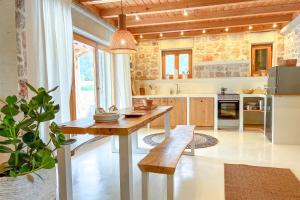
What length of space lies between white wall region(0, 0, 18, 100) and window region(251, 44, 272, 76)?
18.4 ft

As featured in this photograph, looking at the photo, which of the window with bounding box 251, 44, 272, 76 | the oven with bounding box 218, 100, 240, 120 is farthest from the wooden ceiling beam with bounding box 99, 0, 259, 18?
the window with bounding box 251, 44, 272, 76

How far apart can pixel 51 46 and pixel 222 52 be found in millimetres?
4602

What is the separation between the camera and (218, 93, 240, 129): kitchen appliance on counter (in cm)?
536

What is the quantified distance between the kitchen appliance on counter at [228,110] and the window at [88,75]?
9.63 ft

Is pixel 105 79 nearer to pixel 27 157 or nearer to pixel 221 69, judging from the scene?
pixel 221 69

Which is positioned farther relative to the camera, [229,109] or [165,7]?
[229,109]

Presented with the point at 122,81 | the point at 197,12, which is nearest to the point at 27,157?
the point at 122,81

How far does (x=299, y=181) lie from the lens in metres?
2.55

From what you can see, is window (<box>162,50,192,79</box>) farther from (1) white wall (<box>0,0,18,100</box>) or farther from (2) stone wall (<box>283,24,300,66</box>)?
(1) white wall (<box>0,0,18,100</box>)

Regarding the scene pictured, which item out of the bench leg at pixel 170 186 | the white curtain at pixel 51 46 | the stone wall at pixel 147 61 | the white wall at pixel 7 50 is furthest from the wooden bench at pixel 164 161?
the stone wall at pixel 147 61

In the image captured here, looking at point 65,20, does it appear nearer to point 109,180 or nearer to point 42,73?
point 42,73

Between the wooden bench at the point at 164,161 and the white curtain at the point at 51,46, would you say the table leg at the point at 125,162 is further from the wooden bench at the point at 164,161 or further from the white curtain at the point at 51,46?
the white curtain at the point at 51,46

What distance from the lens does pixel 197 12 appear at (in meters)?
4.78

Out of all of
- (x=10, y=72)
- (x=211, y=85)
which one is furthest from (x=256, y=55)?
(x=10, y=72)
